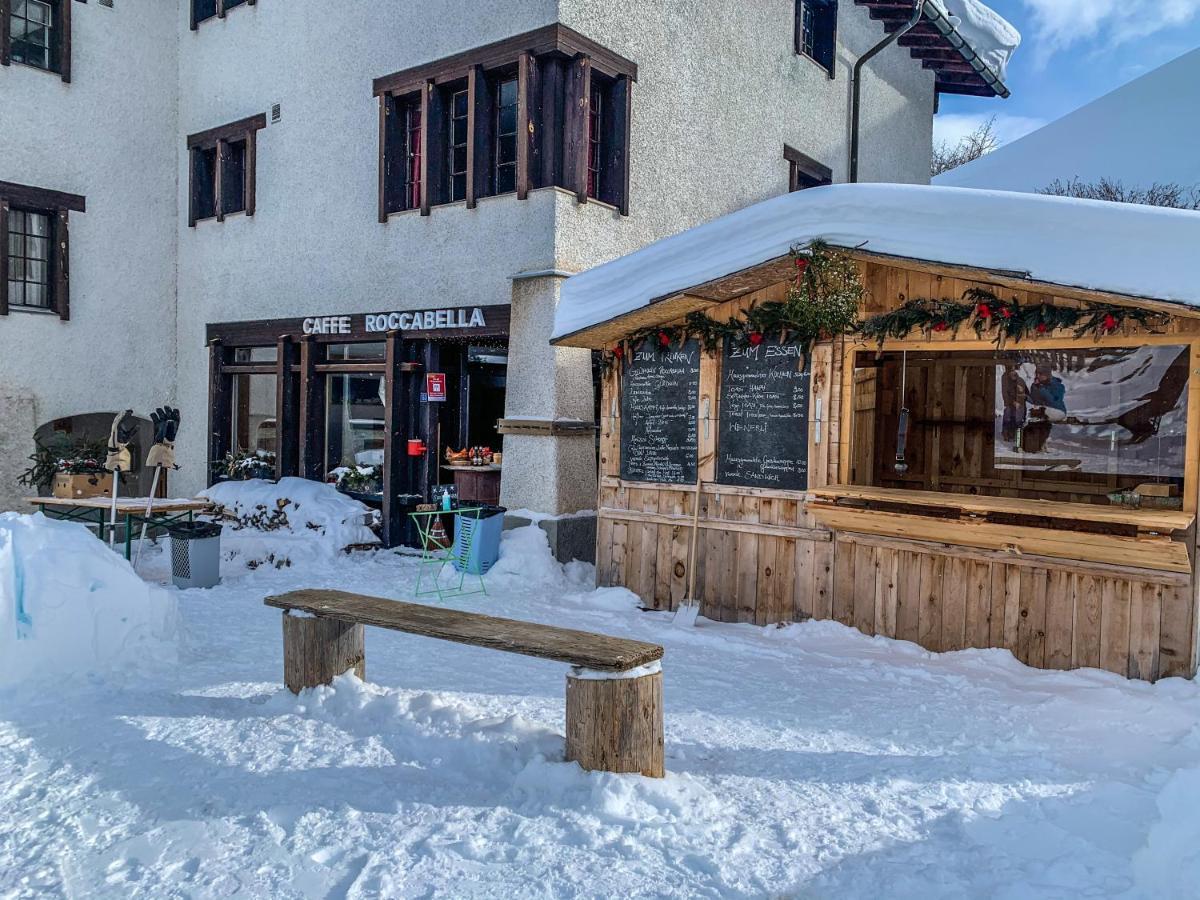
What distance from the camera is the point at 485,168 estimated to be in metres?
10.1

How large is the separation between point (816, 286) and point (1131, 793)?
150 inches

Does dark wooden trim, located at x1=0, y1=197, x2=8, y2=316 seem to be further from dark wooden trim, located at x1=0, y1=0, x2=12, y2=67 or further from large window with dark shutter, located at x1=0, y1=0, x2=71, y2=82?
large window with dark shutter, located at x1=0, y1=0, x2=71, y2=82

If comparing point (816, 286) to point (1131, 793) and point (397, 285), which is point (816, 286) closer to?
point (1131, 793)

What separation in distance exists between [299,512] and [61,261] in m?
5.74

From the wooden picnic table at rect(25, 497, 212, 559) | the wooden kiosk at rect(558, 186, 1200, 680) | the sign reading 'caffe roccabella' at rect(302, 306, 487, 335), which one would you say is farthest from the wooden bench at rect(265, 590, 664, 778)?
the sign reading 'caffe roccabella' at rect(302, 306, 487, 335)

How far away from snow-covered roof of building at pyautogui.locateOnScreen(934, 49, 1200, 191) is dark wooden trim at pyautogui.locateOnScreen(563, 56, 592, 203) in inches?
746

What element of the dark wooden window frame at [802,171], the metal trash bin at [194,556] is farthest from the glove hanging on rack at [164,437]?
the dark wooden window frame at [802,171]

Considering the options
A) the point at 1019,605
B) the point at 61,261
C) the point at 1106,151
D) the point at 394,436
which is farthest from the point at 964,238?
the point at 1106,151

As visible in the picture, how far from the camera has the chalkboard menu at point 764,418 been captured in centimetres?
724

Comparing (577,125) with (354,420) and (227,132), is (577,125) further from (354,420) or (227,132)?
(227,132)

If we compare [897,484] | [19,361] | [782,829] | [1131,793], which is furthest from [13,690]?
[19,361]

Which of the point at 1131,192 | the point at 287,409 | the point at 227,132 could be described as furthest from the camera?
the point at 1131,192

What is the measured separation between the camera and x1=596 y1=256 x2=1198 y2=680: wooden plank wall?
18.9 feet

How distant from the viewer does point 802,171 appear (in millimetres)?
13594
